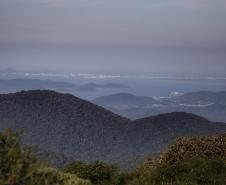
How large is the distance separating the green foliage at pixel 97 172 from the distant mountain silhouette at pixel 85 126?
149ft

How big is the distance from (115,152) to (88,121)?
9956mm

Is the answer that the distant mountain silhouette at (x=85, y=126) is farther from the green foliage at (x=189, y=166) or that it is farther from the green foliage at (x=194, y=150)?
the green foliage at (x=189, y=166)

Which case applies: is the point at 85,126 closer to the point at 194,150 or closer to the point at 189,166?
the point at 194,150

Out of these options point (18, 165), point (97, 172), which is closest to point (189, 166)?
point (97, 172)

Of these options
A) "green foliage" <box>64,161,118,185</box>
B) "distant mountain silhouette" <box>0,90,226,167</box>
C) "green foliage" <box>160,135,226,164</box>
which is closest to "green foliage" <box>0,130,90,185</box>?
"green foliage" <box>64,161,118,185</box>

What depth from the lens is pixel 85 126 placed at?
2958 inches

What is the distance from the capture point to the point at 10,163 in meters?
7.59

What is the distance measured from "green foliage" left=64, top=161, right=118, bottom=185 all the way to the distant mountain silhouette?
45.5m

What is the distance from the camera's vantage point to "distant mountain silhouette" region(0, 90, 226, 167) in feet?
226

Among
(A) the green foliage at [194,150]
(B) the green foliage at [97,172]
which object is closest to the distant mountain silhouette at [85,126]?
(A) the green foliage at [194,150]

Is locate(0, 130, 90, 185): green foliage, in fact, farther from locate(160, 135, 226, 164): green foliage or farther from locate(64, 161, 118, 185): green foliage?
locate(160, 135, 226, 164): green foliage

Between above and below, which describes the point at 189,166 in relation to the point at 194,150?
below

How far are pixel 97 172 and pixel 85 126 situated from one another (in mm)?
56925

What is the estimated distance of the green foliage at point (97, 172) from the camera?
711 inches
